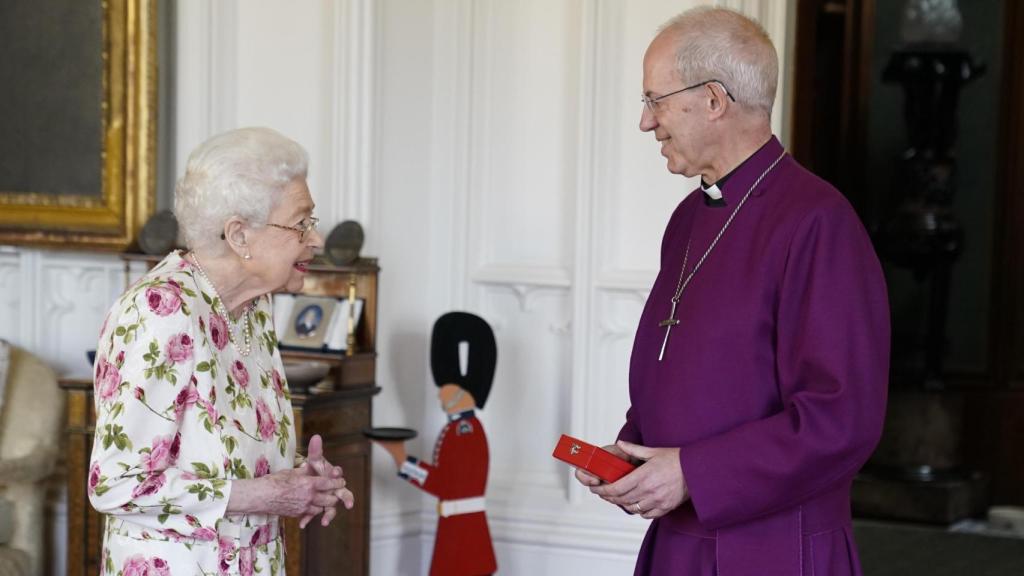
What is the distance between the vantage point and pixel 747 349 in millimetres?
2531

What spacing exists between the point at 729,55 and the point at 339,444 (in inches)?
106

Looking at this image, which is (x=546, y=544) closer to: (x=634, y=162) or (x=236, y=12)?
(x=634, y=162)

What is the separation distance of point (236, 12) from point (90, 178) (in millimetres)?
886

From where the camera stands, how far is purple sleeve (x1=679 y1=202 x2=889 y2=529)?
94.1 inches

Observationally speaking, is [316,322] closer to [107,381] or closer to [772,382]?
[107,381]

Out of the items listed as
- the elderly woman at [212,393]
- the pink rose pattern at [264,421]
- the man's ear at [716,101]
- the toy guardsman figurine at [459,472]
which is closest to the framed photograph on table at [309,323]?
the toy guardsman figurine at [459,472]

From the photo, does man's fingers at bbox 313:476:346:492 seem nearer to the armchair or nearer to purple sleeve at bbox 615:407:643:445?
purple sleeve at bbox 615:407:643:445

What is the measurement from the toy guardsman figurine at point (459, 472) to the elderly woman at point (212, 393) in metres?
1.75

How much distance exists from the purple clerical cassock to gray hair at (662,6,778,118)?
15cm

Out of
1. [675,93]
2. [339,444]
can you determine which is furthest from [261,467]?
[339,444]

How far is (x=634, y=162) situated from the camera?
5.12 metres

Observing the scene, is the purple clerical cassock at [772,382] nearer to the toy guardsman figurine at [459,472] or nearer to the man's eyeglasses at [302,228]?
the man's eyeglasses at [302,228]

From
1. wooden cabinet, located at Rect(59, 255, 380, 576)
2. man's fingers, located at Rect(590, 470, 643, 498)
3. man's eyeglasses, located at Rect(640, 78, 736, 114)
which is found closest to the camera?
man's fingers, located at Rect(590, 470, 643, 498)

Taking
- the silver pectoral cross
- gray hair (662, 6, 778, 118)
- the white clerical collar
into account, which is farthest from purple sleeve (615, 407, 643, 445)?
gray hair (662, 6, 778, 118)
